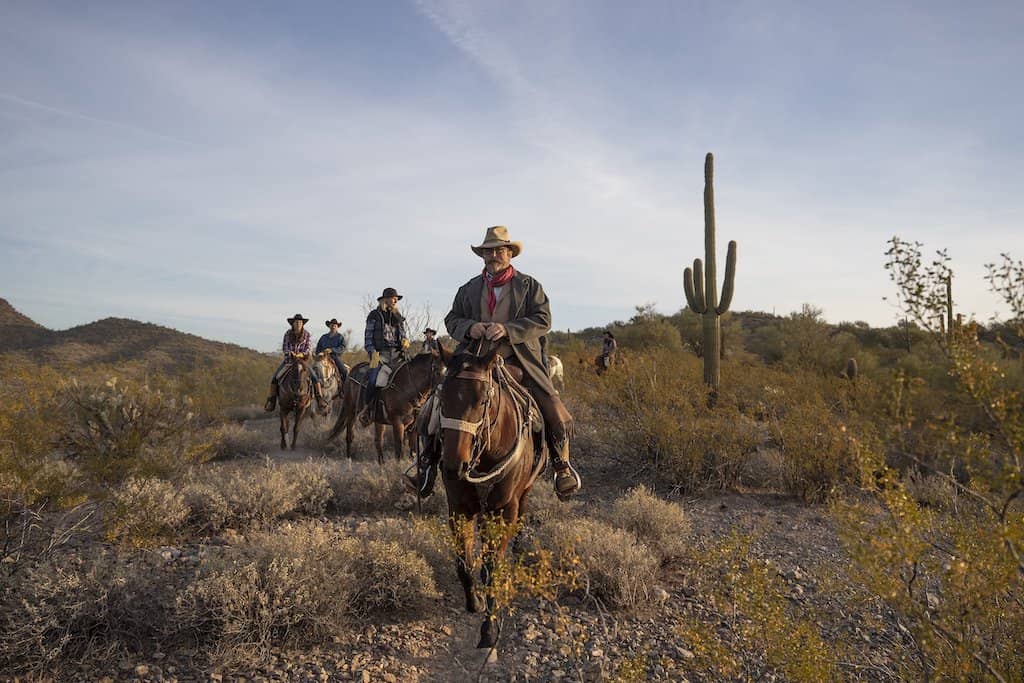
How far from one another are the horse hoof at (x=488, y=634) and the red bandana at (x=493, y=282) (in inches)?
90.5

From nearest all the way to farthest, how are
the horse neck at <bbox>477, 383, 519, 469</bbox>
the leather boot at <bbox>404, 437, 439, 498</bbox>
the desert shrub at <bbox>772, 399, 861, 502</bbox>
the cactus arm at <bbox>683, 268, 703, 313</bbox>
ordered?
the horse neck at <bbox>477, 383, 519, 469</bbox>, the leather boot at <bbox>404, 437, 439, 498</bbox>, the desert shrub at <bbox>772, 399, 861, 502</bbox>, the cactus arm at <bbox>683, 268, 703, 313</bbox>

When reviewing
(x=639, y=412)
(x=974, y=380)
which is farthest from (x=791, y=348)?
(x=974, y=380)

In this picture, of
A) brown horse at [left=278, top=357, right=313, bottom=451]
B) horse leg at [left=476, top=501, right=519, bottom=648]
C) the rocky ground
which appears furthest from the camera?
brown horse at [left=278, top=357, right=313, bottom=451]

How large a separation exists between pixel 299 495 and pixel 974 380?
20.4 ft

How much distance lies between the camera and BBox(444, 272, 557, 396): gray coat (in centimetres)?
461

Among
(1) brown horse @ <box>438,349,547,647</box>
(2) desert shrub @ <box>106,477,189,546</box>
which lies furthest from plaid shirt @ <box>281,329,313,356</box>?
(1) brown horse @ <box>438,349,547,647</box>

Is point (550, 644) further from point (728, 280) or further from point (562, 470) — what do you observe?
point (728, 280)

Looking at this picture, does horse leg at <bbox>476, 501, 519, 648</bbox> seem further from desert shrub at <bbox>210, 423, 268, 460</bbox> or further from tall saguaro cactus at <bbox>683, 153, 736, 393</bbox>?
tall saguaro cactus at <bbox>683, 153, 736, 393</bbox>

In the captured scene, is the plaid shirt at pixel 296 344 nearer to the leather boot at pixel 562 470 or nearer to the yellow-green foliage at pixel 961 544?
the leather boot at pixel 562 470

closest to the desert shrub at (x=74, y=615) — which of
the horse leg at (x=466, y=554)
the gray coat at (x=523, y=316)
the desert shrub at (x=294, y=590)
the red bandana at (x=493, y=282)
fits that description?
the desert shrub at (x=294, y=590)

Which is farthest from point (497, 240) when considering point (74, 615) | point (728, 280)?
point (728, 280)

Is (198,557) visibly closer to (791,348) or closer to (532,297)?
(532,297)

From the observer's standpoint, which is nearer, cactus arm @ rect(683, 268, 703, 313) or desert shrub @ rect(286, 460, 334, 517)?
desert shrub @ rect(286, 460, 334, 517)

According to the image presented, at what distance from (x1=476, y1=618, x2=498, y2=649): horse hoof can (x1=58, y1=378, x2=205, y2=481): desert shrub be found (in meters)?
4.78
